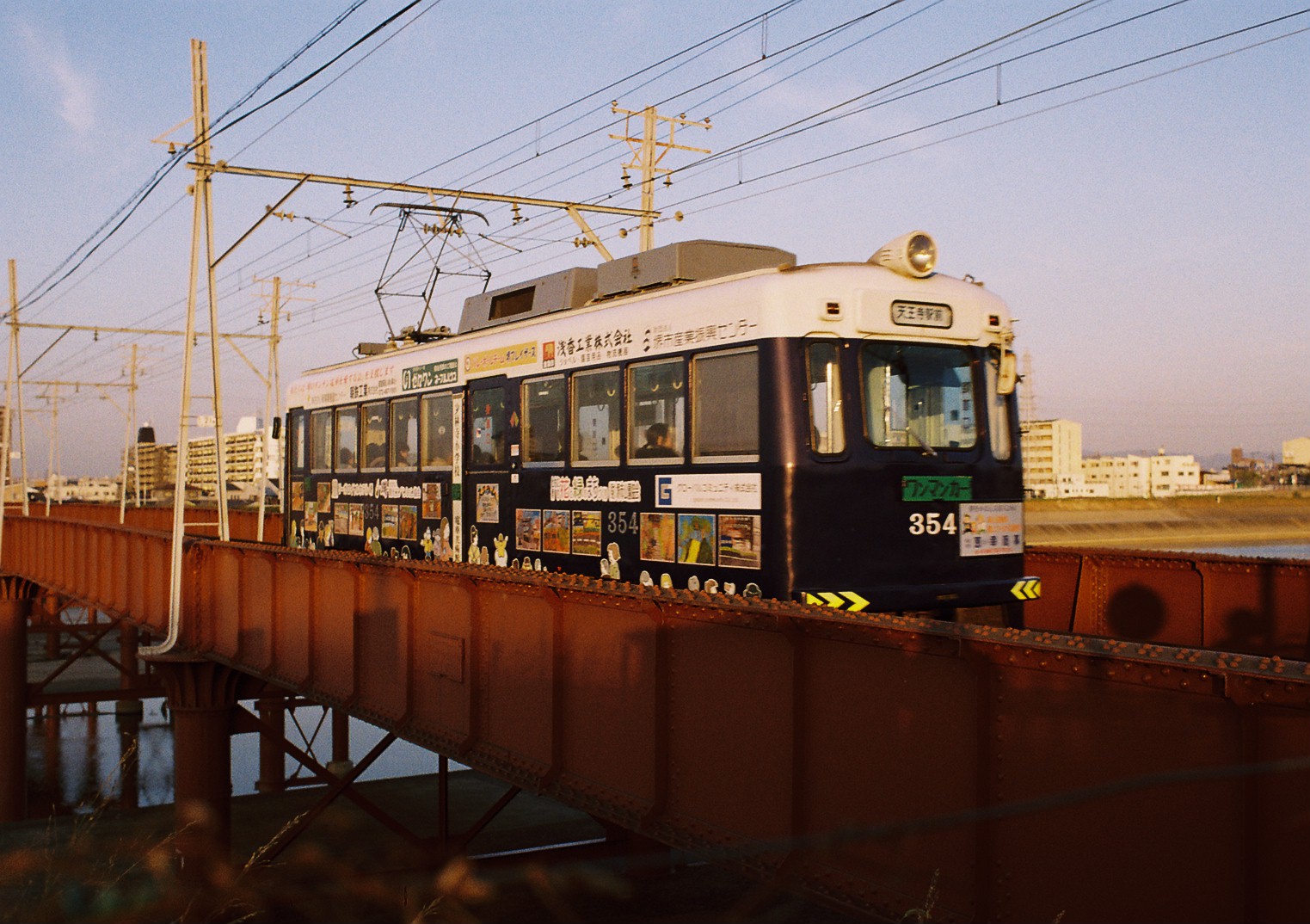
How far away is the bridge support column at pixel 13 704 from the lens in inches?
1045

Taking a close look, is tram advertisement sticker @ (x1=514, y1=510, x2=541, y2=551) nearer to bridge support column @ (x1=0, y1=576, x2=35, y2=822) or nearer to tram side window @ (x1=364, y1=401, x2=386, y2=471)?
tram side window @ (x1=364, y1=401, x2=386, y2=471)

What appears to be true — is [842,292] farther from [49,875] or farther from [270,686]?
[270,686]

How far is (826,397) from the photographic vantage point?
31.7 ft

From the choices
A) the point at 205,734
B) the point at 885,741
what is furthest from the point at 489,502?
the point at 885,741

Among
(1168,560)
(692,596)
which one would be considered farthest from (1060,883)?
(1168,560)

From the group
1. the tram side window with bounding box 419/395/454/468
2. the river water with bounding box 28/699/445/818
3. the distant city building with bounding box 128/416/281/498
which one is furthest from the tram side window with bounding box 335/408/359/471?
the distant city building with bounding box 128/416/281/498

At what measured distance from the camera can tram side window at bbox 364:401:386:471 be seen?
16062 mm

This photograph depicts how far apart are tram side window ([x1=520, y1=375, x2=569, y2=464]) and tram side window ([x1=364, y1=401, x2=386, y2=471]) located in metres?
3.90

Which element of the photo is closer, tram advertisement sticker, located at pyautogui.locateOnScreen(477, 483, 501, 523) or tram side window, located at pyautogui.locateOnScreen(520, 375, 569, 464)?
tram side window, located at pyautogui.locateOnScreen(520, 375, 569, 464)

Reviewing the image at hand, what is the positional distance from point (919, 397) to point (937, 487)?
2.70 feet

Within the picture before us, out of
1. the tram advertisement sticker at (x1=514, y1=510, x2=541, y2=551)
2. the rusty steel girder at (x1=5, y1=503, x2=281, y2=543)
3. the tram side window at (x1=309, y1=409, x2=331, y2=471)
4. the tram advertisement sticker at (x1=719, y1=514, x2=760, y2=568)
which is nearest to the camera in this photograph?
the tram advertisement sticker at (x1=719, y1=514, x2=760, y2=568)

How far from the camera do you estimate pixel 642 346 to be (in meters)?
11.0

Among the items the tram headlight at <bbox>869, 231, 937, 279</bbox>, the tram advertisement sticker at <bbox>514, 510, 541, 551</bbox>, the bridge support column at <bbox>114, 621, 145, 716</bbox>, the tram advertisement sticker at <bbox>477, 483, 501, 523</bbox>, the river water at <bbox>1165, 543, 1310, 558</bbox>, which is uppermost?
the tram headlight at <bbox>869, 231, 937, 279</bbox>

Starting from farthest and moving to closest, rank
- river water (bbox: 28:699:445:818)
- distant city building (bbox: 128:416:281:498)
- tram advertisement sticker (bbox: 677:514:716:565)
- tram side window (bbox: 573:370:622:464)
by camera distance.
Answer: distant city building (bbox: 128:416:281:498) → river water (bbox: 28:699:445:818) → tram side window (bbox: 573:370:622:464) → tram advertisement sticker (bbox: 677:514:716:565)
